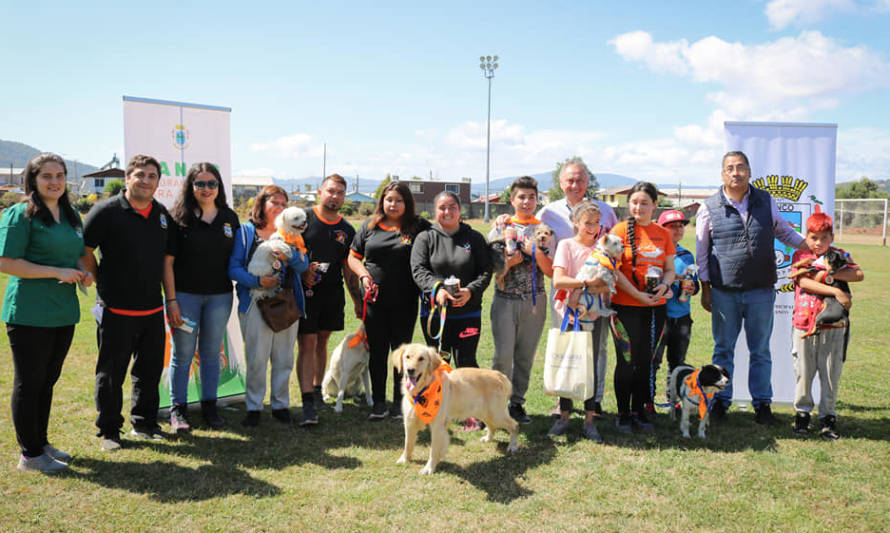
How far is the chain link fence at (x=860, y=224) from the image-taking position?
32438mm

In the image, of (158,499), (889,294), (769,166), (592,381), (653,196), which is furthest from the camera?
(889,294)

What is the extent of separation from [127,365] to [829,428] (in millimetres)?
5677

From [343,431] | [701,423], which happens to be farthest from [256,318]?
[701,423]

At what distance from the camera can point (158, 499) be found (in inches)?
136

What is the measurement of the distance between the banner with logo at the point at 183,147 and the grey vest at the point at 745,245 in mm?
4498

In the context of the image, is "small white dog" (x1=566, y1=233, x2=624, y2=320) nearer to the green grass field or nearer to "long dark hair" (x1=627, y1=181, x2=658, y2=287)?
"long dark hair" (x1=627, y1=181, x2=658, y2=287)

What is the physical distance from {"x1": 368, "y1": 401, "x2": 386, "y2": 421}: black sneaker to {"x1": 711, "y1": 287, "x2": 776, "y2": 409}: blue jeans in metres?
3.08

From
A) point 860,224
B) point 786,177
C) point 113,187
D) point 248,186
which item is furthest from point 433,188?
point 786,177

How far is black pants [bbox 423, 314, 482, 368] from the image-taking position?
181 inches

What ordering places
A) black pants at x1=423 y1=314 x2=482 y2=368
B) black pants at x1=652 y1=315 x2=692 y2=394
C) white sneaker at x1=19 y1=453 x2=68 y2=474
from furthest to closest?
black pants at x1=652 y1=315 x2=692 y2=394 < black pants at x1=423 y1=314 x2=482 y2=368 < white sneaker at x1=19 y1=453 x2=68 y2=474

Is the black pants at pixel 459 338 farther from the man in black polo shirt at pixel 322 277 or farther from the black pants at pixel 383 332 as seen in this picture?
the man in black polo shirt at pixel 322 277

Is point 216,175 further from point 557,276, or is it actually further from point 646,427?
point 646,427

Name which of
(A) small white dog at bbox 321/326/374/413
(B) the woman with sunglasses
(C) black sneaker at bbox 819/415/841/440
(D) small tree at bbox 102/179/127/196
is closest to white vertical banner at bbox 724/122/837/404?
(C) black sneaker at bbox 819/415/841/440

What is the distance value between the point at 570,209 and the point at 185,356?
359 centimetres
